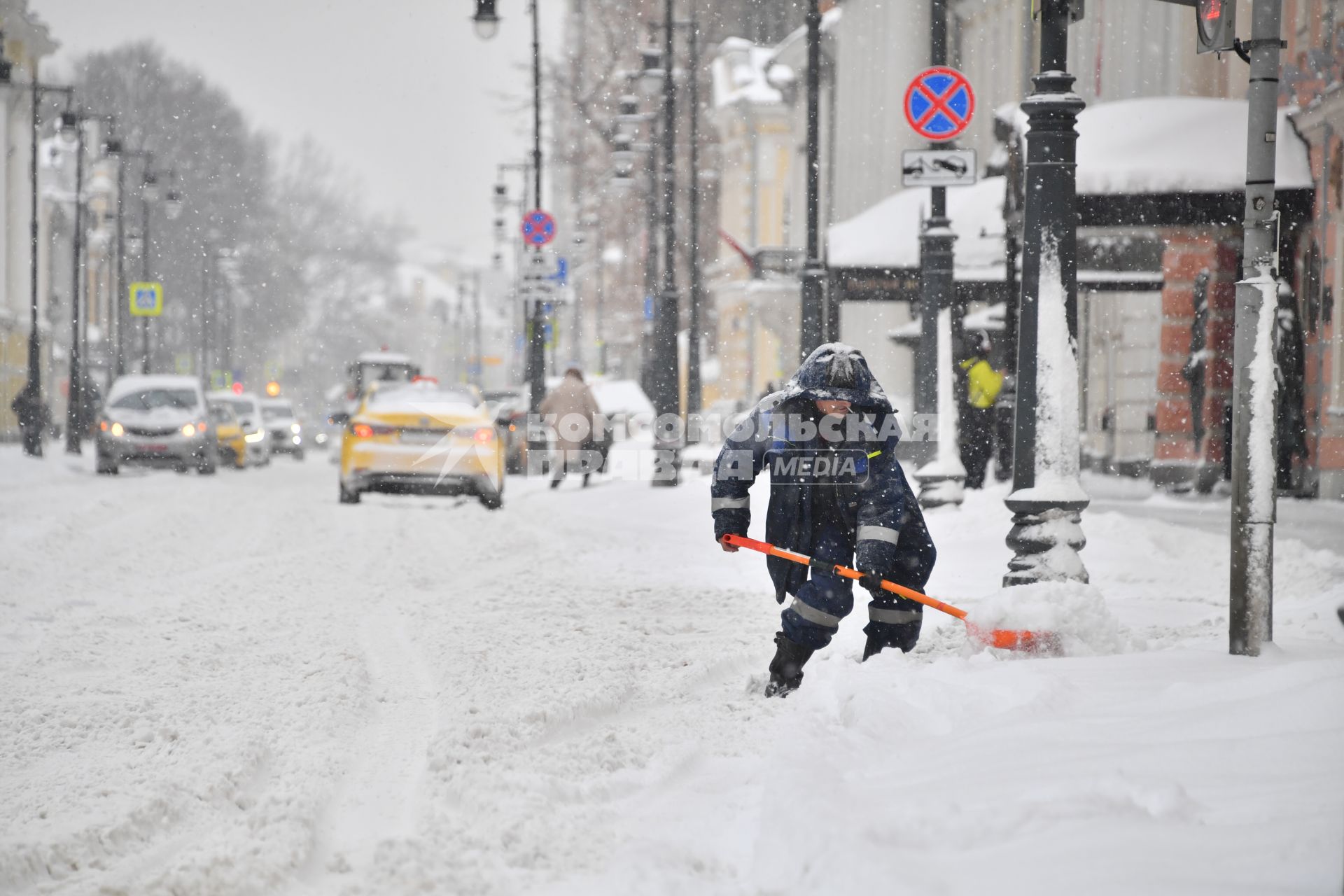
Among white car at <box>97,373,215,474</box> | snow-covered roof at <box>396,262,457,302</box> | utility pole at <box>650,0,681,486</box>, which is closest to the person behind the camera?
utility pole at <box>650,0,681,486</box>

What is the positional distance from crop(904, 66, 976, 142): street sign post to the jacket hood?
7.10 metres

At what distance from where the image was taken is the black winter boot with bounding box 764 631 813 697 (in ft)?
22.5

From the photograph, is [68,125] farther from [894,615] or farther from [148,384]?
[894,615]

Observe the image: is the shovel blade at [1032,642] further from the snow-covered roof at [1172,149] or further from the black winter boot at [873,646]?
the snow-covered roof at [1172,149]

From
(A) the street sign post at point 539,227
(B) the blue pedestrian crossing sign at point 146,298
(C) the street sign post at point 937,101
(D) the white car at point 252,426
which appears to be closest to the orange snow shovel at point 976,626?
(C) the street sign post at point 937,101

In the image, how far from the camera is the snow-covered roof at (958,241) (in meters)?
20.5

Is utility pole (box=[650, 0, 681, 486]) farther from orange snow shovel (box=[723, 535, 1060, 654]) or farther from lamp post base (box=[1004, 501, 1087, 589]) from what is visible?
orange snow shovel (box=[723, 535, 1060, 654])

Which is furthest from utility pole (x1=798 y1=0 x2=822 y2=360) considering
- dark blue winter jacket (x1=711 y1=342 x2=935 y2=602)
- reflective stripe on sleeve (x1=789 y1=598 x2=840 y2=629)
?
reflective stripe on sleeve (x1=789 y1=598 x2=840 y2=629)

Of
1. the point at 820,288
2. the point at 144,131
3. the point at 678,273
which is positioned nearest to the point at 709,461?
the point at 820,288

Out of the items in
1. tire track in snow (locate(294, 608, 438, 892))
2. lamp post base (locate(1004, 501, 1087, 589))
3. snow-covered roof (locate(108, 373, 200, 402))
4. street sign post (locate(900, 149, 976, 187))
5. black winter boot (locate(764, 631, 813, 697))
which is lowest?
tire track in snow (locate(294, 608, 438, 892))

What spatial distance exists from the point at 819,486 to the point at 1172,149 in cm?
1159

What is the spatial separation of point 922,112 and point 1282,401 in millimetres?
6037

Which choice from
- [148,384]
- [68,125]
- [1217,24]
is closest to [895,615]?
[1217,24]

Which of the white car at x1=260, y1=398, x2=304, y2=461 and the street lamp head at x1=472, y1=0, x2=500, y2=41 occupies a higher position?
the street lamp head at x1=472, y1=0, x2=500, y2=41
